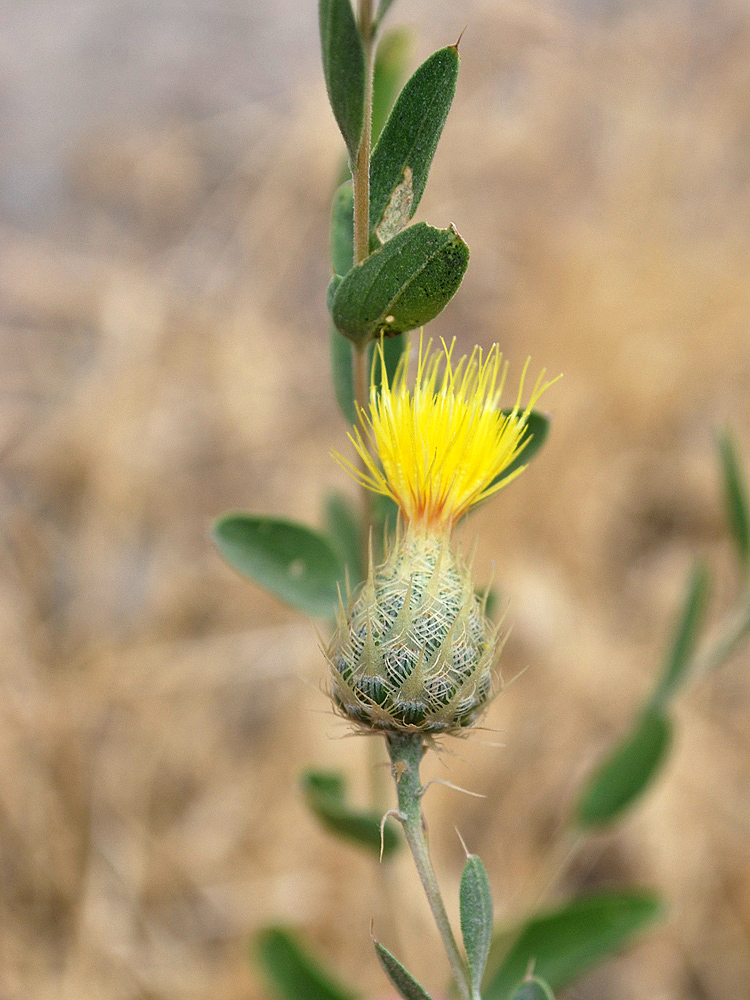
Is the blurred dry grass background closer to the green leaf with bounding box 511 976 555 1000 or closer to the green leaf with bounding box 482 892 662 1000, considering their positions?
the green leaf with bounding box 482 892 662 1000

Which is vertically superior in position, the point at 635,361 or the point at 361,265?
the point at 635,361

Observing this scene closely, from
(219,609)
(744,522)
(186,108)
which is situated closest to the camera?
(744,522)

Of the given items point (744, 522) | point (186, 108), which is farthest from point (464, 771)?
point (186, 108)

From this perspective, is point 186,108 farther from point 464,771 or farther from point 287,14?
point 464,771

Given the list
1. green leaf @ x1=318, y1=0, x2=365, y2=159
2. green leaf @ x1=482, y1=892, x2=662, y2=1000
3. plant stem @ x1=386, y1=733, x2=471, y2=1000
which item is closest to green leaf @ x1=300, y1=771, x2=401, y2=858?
green leaf @ x1=482, y1=892, x2=662, y2=1000

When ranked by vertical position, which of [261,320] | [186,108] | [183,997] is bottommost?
[183,997]

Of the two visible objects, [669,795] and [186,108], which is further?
[186,108]

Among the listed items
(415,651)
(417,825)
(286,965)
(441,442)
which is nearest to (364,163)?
(441,442)
